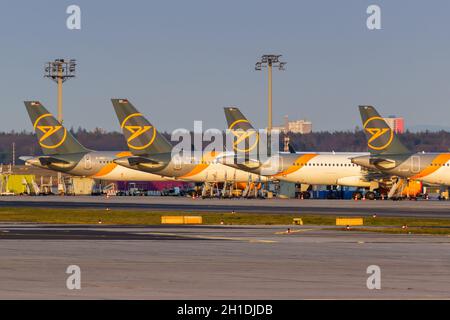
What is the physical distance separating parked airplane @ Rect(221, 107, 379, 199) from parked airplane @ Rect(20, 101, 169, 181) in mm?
18805

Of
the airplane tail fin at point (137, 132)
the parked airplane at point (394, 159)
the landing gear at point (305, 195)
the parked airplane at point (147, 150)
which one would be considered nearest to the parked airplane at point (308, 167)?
the landing gear at point (305, 195)

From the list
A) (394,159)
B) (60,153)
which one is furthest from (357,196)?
(60,153)

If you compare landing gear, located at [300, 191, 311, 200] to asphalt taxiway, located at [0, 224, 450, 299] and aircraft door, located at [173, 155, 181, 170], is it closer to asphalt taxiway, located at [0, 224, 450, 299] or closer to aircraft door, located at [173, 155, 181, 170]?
aircraft door, located at [173, 155, 181, 170]

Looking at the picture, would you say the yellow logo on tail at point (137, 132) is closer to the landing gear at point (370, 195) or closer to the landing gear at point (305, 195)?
the landing gear at point (305, 195)

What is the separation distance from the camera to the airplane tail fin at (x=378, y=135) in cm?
12862

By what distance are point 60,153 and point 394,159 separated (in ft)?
143

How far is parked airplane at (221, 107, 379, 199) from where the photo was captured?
13238 cm

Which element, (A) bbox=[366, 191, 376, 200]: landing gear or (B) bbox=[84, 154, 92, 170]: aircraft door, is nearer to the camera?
(A) bbox=[366, 191, 376, 200]: landing gear

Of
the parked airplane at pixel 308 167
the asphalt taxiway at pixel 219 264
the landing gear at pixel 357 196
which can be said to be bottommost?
the asphalt taxiway at pixel 219 264

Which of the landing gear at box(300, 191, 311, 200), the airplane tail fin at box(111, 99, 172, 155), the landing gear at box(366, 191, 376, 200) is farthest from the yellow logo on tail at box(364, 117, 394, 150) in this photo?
the airplane tail fin at box(111, 99, 172, 155)

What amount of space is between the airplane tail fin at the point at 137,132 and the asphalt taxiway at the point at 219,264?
73455 mm
